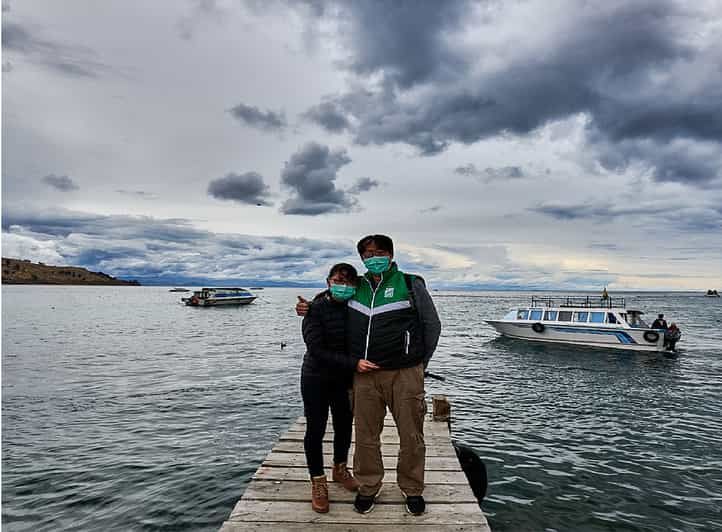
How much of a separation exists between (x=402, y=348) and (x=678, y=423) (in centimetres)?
1520

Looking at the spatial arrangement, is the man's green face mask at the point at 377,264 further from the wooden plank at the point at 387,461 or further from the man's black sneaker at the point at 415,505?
the wooden plank at the point at 387,461

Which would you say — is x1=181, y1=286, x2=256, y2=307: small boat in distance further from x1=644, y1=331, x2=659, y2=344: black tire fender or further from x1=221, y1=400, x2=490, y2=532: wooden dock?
x1=221, y1=400, x2=490, y2=532: wooden dock

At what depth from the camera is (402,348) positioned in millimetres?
5055

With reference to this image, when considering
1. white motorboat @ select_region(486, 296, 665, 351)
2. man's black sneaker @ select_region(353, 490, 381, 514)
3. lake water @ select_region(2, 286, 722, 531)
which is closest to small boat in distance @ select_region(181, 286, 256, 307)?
lake water @ select_region(2, 286, 722, 531)

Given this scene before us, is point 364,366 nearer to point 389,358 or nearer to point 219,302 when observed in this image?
point 389,358

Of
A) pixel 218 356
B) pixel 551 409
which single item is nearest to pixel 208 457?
pixel 551 409

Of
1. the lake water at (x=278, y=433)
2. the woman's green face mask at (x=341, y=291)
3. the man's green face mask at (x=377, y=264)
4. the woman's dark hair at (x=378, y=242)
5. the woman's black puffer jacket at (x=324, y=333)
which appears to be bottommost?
the lake water at (x=278, y=433)

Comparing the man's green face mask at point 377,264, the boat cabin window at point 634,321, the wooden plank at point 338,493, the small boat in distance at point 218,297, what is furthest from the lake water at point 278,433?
the small boat in distance at point 218,297

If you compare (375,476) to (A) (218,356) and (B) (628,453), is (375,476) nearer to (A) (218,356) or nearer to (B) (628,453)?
(B) (628,453)

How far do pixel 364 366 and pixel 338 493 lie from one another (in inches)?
73.8

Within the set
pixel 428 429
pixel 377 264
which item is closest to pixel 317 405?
pixel 377 264

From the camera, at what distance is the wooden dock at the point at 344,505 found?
4.98m

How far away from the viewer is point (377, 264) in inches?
203

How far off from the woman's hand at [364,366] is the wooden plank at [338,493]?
171 cm
